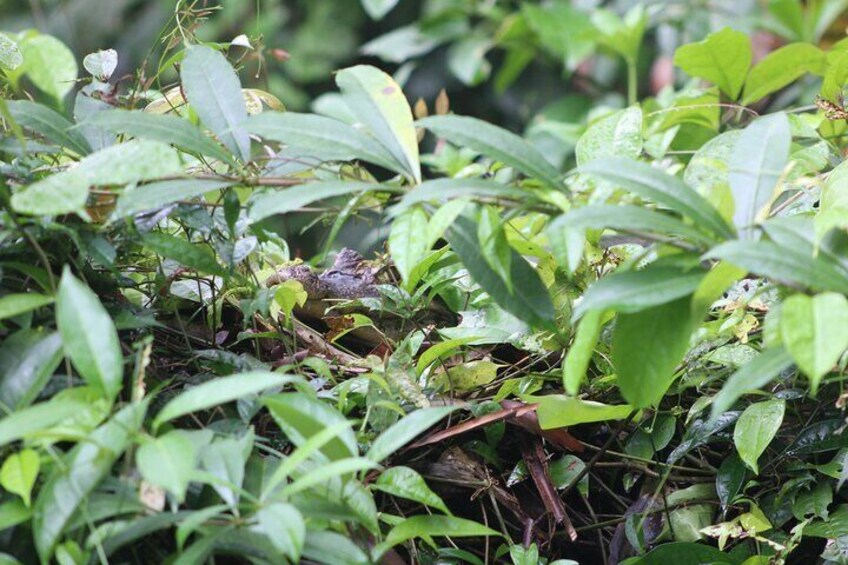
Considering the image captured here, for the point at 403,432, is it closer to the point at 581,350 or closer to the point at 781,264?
the point at 581,350

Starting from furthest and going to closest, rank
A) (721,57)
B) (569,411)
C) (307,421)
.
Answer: (721,57), (569,411), (307,421)

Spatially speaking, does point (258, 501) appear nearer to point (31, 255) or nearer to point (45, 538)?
point (45, 538)

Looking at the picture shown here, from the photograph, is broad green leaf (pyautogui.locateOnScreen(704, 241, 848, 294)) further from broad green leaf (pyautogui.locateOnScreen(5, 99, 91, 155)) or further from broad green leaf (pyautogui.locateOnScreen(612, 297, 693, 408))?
broad green leaf (pyautogui.locateOnScreen(5, 99, 91, 155))

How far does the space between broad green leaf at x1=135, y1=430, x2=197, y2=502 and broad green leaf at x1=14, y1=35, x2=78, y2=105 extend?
21cm

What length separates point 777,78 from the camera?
1.02 m

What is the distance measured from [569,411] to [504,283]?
127 mm

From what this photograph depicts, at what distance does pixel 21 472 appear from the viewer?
0.47 m

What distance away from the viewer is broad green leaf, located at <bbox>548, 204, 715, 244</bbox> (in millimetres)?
488

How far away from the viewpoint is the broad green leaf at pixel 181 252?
620 mm

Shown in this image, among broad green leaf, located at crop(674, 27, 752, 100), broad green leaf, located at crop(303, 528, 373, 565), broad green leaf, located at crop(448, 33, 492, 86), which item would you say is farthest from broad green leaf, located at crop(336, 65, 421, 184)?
broad green leaf, located at crop(448, 33, 492, 86)

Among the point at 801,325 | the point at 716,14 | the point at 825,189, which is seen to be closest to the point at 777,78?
the point at 825,189

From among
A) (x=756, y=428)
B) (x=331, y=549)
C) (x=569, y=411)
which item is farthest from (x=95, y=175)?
(x=756, y=428)

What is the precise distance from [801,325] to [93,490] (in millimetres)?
368

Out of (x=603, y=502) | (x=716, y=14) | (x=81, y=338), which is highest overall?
(x=81, y=338)
